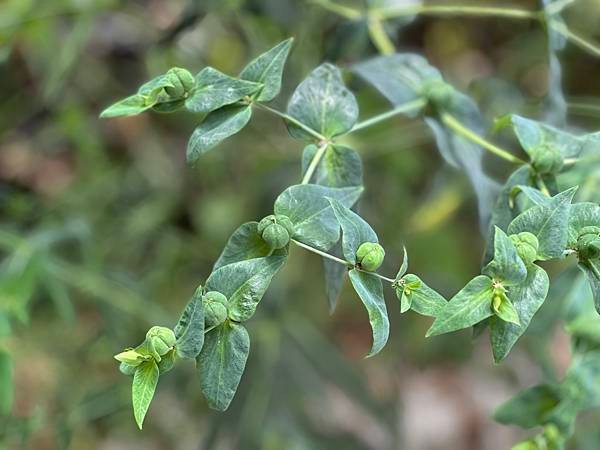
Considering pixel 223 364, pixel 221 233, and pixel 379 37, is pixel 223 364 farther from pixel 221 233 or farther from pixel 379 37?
pixel 221 233

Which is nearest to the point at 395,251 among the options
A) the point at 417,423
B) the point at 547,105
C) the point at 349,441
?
the point at 349,441

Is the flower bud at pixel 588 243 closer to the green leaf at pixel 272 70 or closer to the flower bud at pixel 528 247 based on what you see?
the flower bud at pixel 528 247

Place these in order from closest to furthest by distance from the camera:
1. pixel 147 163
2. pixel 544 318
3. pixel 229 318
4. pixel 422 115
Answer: pixel 229 318 < pixel 422 115 < pixel 544 318 < pixel 147 163

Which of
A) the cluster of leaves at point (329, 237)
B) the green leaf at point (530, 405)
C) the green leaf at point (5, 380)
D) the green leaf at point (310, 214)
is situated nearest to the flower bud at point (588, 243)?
the cluster of leaves at point (329, 237)

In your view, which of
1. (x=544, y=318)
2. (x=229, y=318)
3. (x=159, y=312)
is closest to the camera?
(x=229, y=318)

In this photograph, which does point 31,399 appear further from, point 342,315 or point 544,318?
point 544,318

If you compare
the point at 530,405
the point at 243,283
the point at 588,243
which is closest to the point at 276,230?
the point at 243,283
